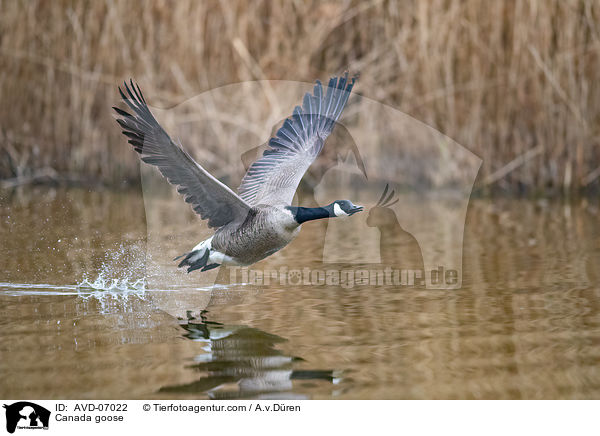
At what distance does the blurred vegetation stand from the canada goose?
4858 mm

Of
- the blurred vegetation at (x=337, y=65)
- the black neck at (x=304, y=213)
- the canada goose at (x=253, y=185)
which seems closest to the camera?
the canada goose at (x=253, y=185)

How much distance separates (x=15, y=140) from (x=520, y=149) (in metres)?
6.61

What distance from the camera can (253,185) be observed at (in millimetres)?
5977

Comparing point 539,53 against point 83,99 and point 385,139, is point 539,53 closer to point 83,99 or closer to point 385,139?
point 385,139

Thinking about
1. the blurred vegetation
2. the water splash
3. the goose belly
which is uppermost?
the blurred vegetation

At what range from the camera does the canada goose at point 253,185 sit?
188 inches

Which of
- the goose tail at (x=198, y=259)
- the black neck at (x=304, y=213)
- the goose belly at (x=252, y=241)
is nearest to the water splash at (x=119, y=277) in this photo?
the goose tail at (x=198, y=259)

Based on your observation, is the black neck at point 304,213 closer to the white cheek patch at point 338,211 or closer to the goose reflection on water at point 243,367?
the white cheek patch at point 338,211

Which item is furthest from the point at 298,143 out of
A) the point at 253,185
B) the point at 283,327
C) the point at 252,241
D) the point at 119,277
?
the point at 283,327

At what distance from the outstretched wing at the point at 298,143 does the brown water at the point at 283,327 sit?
669mm
